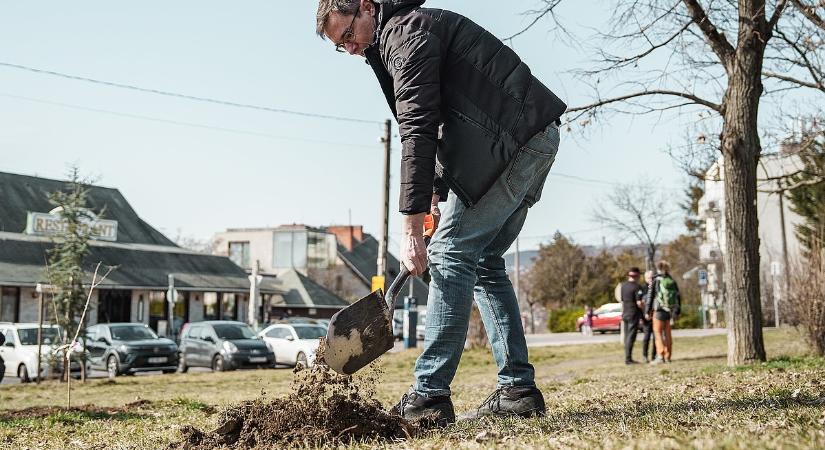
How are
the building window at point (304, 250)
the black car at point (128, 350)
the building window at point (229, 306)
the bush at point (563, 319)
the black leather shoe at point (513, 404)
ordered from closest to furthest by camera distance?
the black leather shoe at point (513, 404), the black car at point (128, 350), the building window at point (229, 306), the bush at point (563, 319), the building window at point (304, 250)

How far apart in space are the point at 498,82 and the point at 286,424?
186cm

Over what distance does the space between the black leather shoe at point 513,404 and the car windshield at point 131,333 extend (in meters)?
24.0

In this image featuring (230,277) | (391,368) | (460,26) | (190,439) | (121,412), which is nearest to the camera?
(190,439)

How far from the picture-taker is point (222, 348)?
87.4 feet

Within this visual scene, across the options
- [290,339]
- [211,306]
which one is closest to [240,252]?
[211,306]

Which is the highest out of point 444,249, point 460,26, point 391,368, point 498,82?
point 460,26

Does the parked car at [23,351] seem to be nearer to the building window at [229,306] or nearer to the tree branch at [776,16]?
the tree branch at [776,16]

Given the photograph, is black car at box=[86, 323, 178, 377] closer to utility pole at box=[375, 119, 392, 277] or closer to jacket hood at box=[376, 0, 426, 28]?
utility pole at box=[375, 119, 392, 277]

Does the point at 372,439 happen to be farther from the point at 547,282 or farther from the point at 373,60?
the point at 547,282

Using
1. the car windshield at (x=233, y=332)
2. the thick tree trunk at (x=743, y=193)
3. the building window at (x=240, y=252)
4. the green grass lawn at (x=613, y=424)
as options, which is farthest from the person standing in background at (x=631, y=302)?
the building window at (x=240, y=252)

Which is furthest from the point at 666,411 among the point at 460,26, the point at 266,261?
the point at 266,261

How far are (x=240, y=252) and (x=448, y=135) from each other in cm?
8111

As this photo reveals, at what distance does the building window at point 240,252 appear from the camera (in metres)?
82.9

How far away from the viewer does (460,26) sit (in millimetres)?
4203
